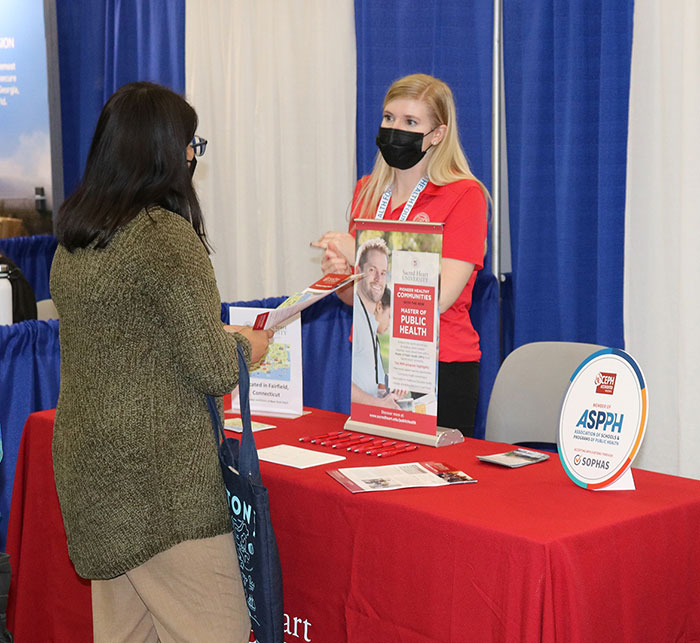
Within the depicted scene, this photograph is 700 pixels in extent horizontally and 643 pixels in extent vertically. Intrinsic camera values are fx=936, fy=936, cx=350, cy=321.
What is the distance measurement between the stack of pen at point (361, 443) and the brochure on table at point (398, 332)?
3cm

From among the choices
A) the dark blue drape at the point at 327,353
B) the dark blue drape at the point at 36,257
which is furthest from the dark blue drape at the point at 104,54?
the dark blue drape at the point at 327,353

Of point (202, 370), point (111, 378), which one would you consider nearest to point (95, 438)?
point (111, 378)

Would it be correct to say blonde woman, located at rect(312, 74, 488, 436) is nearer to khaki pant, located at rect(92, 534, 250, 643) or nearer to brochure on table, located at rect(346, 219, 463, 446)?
brochure on table, located at rect(346, 219, 463, 446)

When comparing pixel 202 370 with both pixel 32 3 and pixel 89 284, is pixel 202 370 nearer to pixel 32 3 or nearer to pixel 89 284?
pixel 89 284

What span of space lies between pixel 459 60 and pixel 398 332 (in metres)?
1.95

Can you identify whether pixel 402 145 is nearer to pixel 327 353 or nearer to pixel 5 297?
pixel 327 353

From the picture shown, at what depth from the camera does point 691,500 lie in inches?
63.9

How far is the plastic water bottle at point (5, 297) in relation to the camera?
2.93m

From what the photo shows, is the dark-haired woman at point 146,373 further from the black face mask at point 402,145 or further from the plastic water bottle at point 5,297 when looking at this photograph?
the plastic water bottle at point 5,297

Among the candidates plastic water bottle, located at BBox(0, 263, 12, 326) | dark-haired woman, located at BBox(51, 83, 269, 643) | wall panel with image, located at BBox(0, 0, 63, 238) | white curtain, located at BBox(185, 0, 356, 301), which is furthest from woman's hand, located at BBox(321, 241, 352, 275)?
wall panel with image, located at BBox(0, 0, 63, 238)

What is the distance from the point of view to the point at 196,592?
5.27ft

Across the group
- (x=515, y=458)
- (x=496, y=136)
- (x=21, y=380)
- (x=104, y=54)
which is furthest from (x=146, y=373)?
(x=104, y=54)

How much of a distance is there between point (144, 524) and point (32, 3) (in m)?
4.68

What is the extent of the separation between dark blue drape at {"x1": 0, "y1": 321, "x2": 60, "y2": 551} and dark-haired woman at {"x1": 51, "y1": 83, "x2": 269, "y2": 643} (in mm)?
1228
